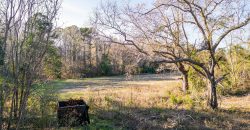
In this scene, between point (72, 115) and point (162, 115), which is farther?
point (162, 115)

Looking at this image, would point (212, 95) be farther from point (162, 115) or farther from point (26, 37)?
point (26, 37)

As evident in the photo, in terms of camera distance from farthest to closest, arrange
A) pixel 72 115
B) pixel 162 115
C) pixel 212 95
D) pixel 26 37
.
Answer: pixel 212 95, pixel 162 115, pixel 72 115, pixel 26 37

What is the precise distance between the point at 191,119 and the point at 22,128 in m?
5.45

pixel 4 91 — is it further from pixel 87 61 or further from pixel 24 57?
pixel 87 61

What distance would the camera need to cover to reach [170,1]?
12.1 m

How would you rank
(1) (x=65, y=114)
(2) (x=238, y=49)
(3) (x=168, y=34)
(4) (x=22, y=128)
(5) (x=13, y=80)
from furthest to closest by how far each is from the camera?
1. (2) (x=238, y=49)
2. (3) (x=168, y=34)
3. (1) (x=65, y=114)
4. (4) (x=22, y=128)
5. (5) (x=13, y=80)

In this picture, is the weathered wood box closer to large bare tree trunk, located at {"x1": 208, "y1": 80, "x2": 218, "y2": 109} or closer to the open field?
the open field

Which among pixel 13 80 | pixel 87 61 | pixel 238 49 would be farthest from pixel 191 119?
pixel 87 61

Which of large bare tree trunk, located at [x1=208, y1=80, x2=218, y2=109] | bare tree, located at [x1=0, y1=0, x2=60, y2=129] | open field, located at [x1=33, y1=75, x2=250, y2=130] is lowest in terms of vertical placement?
open field, located at [x1=33, y1=75, x2=250, y2=130]

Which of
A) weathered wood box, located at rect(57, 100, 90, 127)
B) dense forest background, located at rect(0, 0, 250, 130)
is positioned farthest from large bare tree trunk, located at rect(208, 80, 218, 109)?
weathered wood box, located at rect(57, 100, 90, 127)

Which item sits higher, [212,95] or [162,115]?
[212,95]

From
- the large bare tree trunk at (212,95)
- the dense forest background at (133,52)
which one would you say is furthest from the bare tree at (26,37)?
the large bare tree trunk at (212,95)

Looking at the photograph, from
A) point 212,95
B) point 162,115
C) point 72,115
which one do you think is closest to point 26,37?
point 72,115

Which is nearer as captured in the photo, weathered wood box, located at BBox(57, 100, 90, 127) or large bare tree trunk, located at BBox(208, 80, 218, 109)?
weathered wood box, located at BBox(57, 100, 90, 127)
